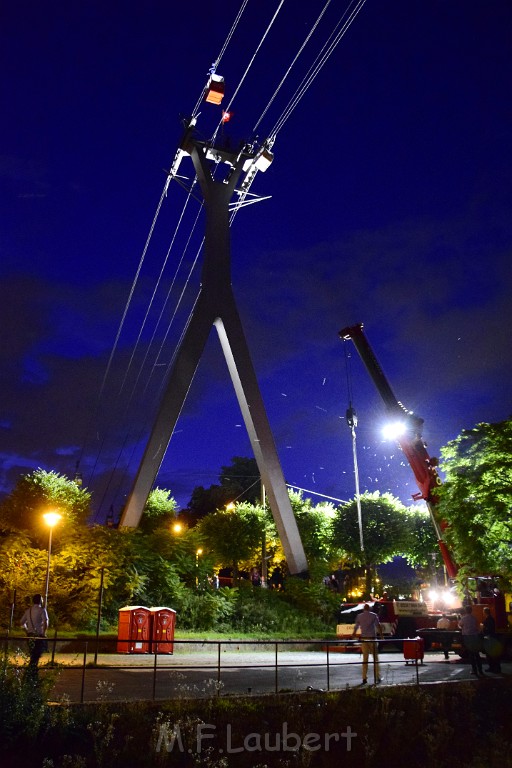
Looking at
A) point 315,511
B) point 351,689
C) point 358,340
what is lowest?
point 351,689

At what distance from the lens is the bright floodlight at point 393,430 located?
29.3m

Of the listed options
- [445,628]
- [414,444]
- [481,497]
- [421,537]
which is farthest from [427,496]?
[421,537]

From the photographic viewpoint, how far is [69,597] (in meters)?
21.5

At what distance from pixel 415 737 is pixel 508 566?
34.3 feet

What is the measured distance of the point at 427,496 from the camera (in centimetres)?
2819

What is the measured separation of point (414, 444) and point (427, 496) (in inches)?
93.1

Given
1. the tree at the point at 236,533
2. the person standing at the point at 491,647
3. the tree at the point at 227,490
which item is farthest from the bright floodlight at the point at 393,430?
the tree at the point at 227,490

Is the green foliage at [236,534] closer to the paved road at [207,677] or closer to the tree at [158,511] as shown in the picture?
the tree at [158,511]

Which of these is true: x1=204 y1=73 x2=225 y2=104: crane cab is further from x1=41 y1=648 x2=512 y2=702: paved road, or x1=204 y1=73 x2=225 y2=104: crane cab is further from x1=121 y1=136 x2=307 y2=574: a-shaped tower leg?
x1=41 y1=648 x2=512 y2=702: paved road

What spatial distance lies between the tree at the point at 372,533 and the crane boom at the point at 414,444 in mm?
14351

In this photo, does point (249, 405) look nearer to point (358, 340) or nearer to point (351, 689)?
point (358, 340)

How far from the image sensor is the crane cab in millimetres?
28906

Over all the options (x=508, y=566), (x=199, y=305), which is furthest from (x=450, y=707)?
(x=199, y=305)

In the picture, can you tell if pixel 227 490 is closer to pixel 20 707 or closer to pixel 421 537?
pixel 421 537
